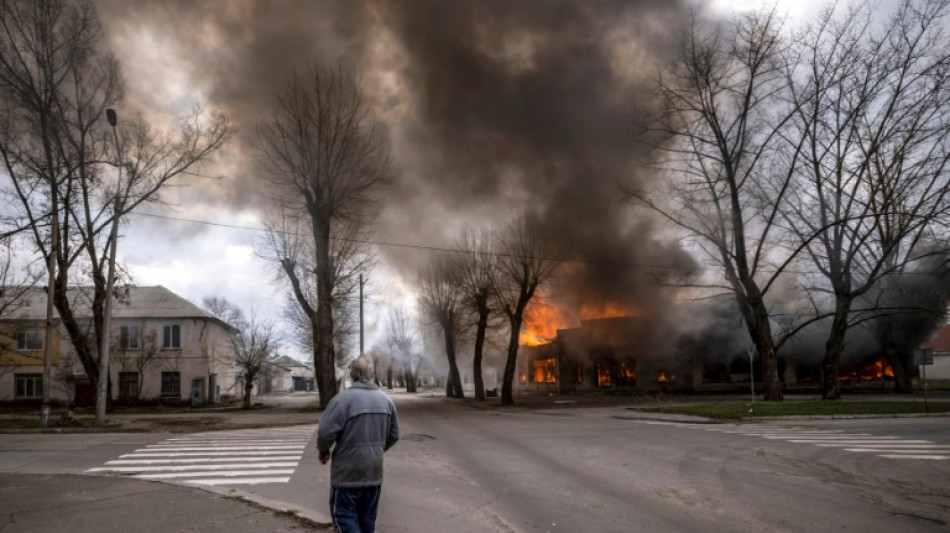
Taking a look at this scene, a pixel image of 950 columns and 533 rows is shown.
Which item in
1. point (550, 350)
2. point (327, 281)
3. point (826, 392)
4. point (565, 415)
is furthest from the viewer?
point (550, 350)

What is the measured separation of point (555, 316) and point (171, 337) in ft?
77.8

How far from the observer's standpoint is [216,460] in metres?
10.2

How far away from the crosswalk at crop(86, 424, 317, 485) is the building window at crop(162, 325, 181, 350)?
2415cm

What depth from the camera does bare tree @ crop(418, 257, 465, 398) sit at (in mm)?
41072

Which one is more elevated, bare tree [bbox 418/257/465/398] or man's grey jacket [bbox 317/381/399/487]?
bare tree [bbox 418/257/465/398]

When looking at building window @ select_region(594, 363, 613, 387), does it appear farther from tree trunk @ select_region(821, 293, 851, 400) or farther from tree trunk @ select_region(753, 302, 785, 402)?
tree trunk @ select_region(753, 302, 785, 402)

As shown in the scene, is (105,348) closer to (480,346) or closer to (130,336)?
(130,336)

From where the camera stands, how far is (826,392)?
87.6 ft

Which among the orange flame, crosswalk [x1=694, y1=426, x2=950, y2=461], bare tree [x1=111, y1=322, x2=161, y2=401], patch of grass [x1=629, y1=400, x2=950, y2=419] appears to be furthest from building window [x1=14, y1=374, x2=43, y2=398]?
crosswalk [x1=694, y1=426, x2=950, y2=461]

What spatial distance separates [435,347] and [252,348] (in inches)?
1082

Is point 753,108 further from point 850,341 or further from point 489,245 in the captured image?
point 850,341

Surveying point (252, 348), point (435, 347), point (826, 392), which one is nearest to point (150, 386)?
Answer: point (252, 348)

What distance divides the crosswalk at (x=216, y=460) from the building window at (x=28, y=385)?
87.7ft

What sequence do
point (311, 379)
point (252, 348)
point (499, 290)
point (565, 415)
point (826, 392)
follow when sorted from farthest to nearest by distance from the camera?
point (311, 379)
point (252, 348)
point (499, 290)
point (826, 392)
point (565, 415)
